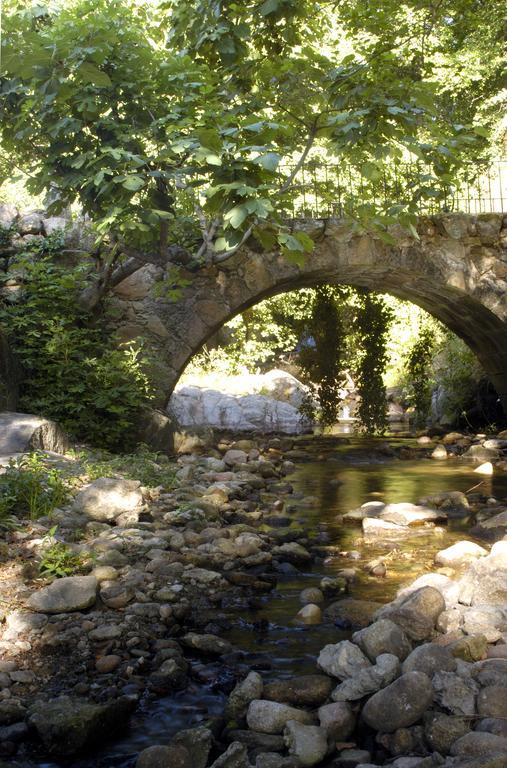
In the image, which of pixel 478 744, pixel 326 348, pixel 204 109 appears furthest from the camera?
pixel 326 348

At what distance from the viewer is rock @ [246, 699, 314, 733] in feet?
7.99

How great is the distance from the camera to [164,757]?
87.7 inches

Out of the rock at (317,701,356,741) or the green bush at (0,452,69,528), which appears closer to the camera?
the rock at (317,701,356,741)

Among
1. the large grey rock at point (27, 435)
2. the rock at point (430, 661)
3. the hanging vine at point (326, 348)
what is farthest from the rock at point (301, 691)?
the hanging vine at point (326, 348)

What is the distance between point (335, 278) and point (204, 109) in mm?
4984

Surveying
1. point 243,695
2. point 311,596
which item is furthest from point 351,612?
point 243,695

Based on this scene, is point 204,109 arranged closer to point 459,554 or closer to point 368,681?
point 459,554

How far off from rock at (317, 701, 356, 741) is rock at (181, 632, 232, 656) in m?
0.67

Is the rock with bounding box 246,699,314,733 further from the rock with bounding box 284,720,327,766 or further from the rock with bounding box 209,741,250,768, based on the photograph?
the rock with bounding box 209,741,250,768

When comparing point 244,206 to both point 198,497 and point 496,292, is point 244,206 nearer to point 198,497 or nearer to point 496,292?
point 198,497

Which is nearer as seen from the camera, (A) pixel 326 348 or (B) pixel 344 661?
(B) pixel 344 661

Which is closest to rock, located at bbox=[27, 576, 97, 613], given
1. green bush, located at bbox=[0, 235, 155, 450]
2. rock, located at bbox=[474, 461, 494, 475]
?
green bush, located at bbox=[0, 235, 155, 450]

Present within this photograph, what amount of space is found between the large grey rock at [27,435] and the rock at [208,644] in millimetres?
2848

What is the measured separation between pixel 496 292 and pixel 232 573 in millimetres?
6772
